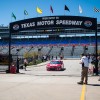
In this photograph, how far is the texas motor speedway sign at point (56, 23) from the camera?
23.6 metres

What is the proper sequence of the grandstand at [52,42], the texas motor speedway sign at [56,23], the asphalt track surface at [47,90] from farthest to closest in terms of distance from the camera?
the grandstand at [52,42], the texas motor speedway sign at [56,23], the asphalt track surface at [47,90]

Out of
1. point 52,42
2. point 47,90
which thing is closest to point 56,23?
point 47,90

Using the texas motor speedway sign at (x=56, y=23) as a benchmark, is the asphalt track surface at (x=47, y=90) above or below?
below

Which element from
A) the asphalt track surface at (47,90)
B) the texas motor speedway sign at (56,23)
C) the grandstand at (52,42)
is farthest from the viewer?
the grandstand at (52,42)

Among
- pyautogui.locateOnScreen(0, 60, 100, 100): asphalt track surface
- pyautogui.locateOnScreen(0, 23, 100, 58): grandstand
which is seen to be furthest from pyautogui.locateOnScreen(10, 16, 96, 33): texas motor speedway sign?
pyautogui.locateOnScreen(0, 23, 100, 58): grandstand

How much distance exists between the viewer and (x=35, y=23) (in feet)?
82.4

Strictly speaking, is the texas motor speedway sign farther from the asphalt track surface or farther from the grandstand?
the grandstand

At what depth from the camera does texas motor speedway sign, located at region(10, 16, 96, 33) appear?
23.6m

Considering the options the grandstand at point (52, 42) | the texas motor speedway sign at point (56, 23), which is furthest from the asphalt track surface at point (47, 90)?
the grandstand at point (52, 42)

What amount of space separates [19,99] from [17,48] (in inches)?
3507

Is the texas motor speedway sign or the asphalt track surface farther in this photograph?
the texas motor speedway sign

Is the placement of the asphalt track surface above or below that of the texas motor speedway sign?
below

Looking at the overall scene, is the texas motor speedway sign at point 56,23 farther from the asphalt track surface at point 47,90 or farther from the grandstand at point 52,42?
the grandstand at point 52,42

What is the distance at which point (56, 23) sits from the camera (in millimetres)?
24469
